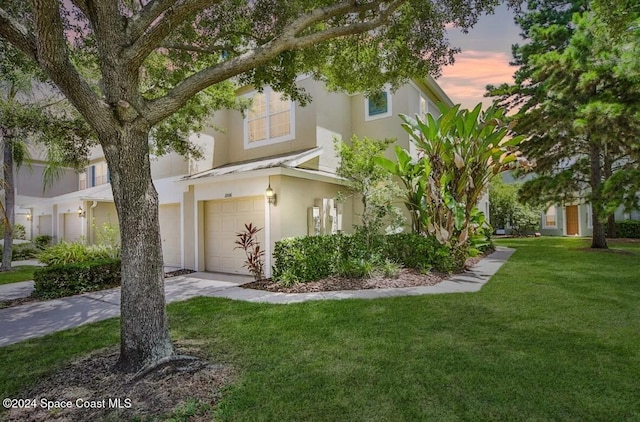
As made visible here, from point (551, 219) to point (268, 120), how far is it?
2686 centimetres

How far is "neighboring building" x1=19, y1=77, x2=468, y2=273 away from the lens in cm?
1052

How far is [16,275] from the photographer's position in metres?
12.5

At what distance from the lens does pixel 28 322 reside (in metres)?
6.60

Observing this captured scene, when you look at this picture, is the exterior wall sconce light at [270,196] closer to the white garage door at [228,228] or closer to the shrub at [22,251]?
the white garage door at [228,228]

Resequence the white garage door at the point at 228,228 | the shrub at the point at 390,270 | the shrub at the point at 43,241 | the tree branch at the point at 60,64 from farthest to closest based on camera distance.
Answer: the shrub at the point at 43,241 < the white garage door at the point at 228,228 < the shrub at the point at 390,270 < the tree branch at the point at 60,64

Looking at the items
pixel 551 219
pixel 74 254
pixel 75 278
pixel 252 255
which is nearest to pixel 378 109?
pixel 252 255

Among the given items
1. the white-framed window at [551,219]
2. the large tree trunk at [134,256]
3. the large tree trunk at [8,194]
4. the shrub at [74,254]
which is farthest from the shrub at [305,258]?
the white-framed window at [551,219]

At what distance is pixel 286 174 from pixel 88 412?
7.43 metres

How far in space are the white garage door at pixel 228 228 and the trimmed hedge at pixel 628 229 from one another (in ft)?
81.8

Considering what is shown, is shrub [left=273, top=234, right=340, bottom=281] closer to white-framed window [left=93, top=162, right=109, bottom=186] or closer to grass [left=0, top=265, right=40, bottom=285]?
grass [left=0, top=265, right=40, bottom=285]

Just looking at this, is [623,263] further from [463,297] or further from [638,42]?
[463,297]

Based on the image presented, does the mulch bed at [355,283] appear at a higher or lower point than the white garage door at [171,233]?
lower

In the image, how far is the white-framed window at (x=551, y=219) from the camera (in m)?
28.4

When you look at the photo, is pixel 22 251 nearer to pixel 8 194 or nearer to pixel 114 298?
pixel 8 194
